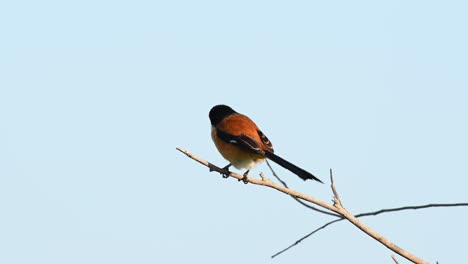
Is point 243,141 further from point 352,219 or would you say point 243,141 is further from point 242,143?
point 352,219

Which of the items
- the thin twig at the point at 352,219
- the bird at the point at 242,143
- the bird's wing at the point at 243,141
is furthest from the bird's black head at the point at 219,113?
the thin twig at the point at 352,219

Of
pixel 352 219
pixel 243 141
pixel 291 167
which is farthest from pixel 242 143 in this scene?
pixel 352 219

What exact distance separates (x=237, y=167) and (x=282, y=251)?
4.06m

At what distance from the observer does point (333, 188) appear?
4086mm

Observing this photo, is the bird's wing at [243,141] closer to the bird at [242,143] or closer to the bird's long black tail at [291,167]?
the bird at [242,143]

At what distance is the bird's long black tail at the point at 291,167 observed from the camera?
6230 millimetres

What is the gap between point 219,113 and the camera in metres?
8.55

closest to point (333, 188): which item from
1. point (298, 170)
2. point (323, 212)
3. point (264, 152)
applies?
point (323, 212)

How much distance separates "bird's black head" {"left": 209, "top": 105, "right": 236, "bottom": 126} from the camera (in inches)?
331

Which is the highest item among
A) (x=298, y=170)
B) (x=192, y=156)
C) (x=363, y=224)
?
(x=298, y=170)

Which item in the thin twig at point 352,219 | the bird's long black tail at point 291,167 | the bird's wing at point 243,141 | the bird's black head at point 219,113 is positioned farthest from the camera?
the bird's black head at point 219,113

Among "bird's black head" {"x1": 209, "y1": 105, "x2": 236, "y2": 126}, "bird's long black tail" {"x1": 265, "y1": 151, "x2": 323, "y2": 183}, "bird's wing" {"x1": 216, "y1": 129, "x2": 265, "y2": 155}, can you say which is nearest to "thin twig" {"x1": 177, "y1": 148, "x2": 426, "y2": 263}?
"bird's long black tail" {"x1": 265, "y1": 151, "x2": 323, "y2": 183}

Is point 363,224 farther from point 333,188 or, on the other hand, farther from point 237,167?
point 237,167

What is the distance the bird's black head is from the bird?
0.41ft
